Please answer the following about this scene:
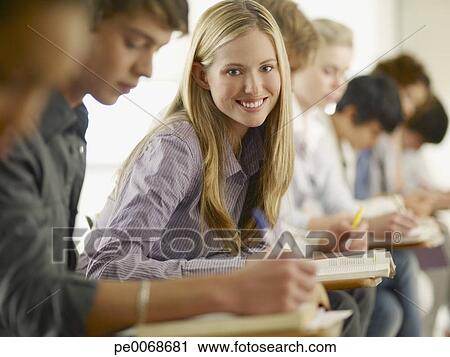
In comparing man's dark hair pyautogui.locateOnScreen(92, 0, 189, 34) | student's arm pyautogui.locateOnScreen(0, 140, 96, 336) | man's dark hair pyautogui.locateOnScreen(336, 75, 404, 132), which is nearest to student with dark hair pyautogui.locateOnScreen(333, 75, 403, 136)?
man's dark hair pyautogui.locateOnScreen(336, 75, 404, 132)

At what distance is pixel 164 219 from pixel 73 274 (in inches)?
7.0

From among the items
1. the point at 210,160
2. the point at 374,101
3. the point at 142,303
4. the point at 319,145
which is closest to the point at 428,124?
the point at 374,101

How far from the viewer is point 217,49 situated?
1.25m

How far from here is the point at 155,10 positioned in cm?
123

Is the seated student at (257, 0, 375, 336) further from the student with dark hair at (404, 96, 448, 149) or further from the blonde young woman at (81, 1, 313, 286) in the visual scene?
the student with dark hair at (404, 96, 448, 149)

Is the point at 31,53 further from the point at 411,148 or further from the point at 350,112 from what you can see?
the point at 411,148

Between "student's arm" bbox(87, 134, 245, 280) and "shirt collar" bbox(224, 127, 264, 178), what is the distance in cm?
6

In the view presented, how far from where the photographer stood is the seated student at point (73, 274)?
1055mm

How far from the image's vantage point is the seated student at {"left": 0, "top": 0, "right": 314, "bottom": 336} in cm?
105

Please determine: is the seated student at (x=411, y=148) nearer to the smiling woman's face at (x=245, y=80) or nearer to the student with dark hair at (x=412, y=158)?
the student with dark hair at (x=412, y=158)

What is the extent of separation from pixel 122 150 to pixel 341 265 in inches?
16.8

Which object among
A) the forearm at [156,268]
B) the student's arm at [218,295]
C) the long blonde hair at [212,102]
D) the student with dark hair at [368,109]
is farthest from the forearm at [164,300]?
the student with dark hair at [368,109]

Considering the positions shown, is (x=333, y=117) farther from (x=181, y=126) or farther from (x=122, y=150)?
(x=122, y=150)
